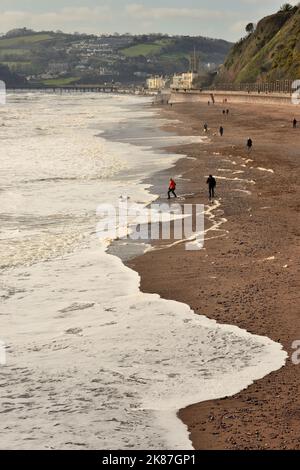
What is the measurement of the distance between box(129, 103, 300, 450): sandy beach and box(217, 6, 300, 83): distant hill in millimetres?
106503

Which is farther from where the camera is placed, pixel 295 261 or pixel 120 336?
pixel 295 261

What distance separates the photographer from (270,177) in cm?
3362

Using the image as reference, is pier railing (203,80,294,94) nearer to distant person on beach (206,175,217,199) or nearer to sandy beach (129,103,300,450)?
sandy beach (129,103,300,450)

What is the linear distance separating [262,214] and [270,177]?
958 centimetres

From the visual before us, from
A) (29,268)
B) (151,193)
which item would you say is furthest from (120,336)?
(151,193)

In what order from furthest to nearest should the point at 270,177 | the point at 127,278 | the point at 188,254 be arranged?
the point at 270,177
the point at 188,254
the point at 127,278

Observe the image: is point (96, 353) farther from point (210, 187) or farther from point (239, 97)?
point (239, 97)

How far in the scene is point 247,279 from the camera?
54.7 ft

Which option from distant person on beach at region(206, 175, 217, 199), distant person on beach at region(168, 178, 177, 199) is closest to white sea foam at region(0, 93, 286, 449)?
distant person on beach at region(206, 175, 217, 199)

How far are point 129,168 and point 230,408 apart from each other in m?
31.7

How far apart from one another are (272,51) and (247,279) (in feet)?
497

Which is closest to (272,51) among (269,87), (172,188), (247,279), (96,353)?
(269,87)
